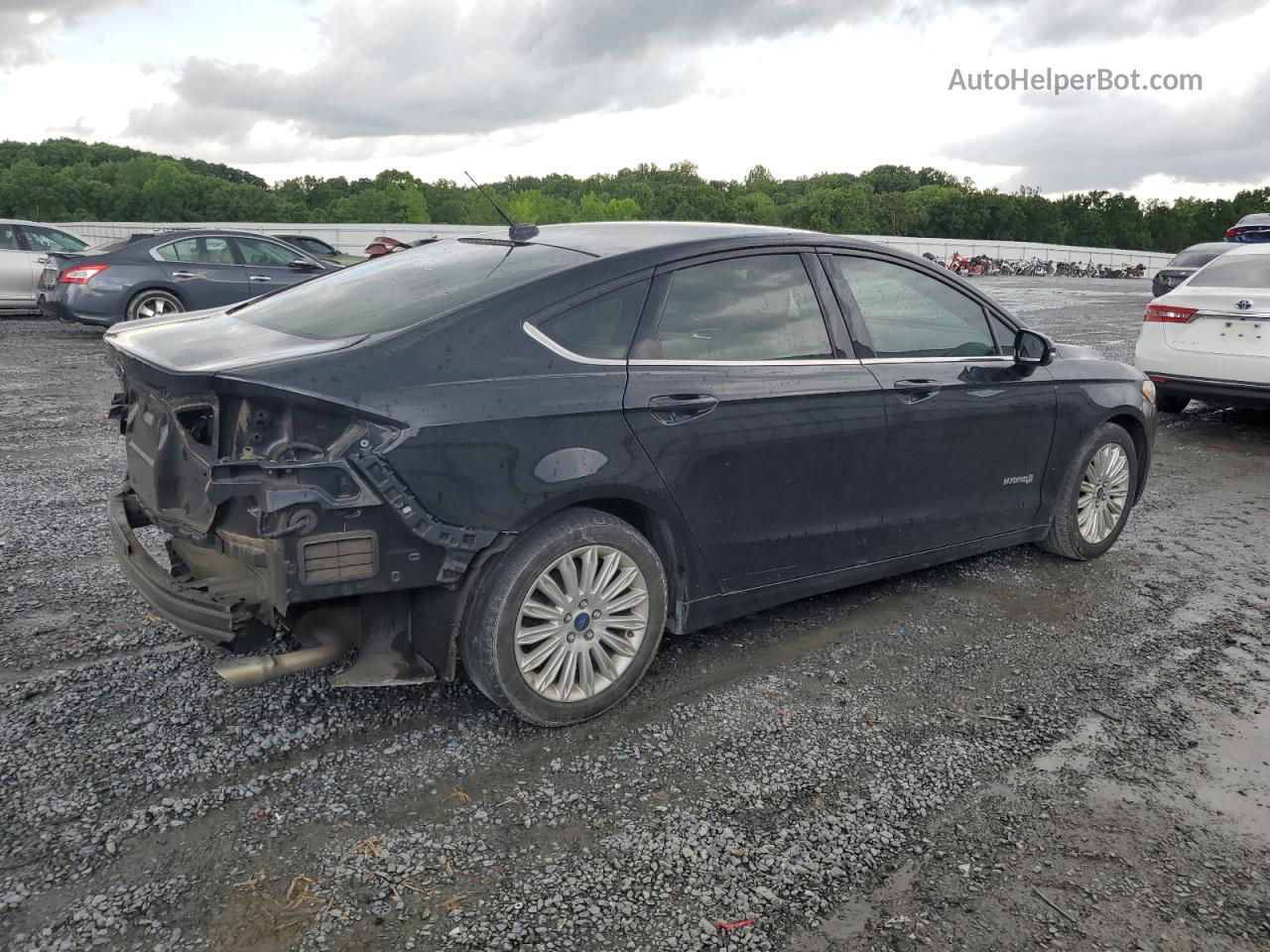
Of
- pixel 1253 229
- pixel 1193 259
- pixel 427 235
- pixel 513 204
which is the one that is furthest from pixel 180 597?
pixel 513 204

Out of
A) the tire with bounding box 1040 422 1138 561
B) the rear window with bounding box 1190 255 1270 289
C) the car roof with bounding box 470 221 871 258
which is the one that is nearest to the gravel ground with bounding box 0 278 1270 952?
the tire with bounding box 1040 422 1138 561

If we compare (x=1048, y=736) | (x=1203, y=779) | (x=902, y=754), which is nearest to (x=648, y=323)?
(x=902, y=754)

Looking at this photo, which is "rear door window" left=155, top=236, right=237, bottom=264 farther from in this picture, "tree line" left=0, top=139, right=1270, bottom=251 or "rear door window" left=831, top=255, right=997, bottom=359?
"tree line" left=0, top=139, right=1270, bottom=251

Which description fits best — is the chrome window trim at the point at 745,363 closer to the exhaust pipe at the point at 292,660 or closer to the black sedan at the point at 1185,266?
the exhaust pipe at the point at 292,660

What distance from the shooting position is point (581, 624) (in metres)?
3.38

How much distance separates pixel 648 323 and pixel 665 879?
1.84m

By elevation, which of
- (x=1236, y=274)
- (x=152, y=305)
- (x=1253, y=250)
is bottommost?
(x=152, y=305)

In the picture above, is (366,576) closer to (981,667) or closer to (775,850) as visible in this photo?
(775,850)

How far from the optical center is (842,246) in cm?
421

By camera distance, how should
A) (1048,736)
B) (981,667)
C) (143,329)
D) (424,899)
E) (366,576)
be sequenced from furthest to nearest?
(981,667)
(143,329)
(1048,736)
(366,576)
(424,899)

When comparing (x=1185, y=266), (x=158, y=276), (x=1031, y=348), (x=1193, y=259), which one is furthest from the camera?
(x=1193, y=259)

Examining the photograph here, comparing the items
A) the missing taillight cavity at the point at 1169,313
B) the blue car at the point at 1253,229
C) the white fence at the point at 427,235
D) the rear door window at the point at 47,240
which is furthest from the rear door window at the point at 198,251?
the blue car at the point at 1253,229

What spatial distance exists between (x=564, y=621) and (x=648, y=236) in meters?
1.53

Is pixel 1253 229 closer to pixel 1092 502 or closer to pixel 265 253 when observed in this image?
pixel 1092 502
